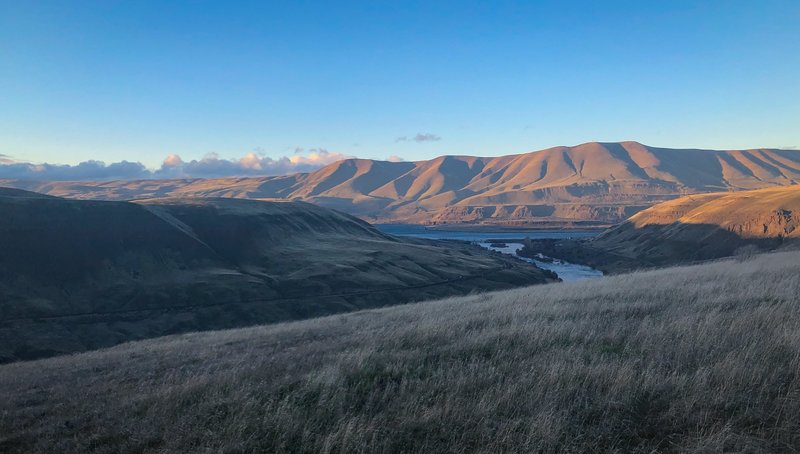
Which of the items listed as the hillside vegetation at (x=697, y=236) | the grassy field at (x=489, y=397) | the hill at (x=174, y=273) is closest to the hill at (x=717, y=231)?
the hillside vegetation at (x=697, y=236)

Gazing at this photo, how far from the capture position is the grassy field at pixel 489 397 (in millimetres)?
5754

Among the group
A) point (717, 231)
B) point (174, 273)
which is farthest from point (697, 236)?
point (174, 273)

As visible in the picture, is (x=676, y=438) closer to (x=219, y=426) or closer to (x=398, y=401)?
(x=398, y=401)

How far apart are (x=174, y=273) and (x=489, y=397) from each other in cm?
6938

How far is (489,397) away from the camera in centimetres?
664

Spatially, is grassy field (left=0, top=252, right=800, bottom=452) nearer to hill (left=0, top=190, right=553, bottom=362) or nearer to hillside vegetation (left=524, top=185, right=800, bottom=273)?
hill (left=0, top=190, right=553, bottom=362)

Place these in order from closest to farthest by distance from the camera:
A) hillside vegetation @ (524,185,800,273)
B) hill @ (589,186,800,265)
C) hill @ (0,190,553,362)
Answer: hill @ (0,190,553,362)
hillside vegetation @ (524,185,800,273)
hill @ (589,186,800,265)

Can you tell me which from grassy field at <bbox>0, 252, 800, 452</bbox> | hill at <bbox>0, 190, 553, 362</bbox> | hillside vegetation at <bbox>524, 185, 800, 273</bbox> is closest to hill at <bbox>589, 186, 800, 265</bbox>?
hillside vegetation at <bbox>524, 185, 800, 273</bbox>

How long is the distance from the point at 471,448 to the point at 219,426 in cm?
324

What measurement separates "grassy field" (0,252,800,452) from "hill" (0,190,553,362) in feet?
139

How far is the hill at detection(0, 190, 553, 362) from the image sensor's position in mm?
51406

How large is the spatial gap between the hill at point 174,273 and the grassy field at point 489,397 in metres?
42.2

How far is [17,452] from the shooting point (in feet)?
23.2

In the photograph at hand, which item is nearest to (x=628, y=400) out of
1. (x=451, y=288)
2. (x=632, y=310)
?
(x=632, y=310)
